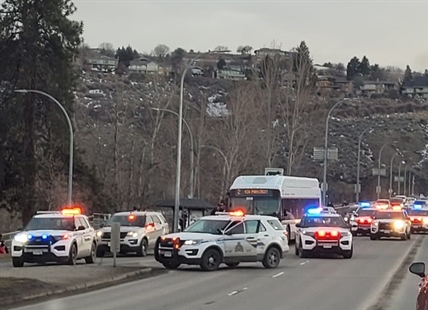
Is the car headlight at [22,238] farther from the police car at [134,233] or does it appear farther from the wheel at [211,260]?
the police car at [134,233]

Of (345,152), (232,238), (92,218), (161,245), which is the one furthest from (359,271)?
(345,152)

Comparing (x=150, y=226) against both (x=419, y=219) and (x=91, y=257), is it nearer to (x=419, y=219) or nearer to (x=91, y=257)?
(x=91, y=257)

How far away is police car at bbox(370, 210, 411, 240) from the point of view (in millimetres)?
48781

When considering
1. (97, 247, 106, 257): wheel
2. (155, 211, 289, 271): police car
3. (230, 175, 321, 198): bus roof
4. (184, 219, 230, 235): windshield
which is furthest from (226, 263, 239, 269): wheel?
(230, 175, 321, 198): bus roof

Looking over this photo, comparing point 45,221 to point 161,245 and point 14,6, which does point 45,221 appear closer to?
point 161,245

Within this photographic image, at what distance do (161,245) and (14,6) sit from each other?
38882mm

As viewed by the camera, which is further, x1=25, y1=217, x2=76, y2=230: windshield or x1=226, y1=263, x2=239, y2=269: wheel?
x1=25, y1=217, x2=76, y2=230: windshield

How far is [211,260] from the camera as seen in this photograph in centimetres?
2766

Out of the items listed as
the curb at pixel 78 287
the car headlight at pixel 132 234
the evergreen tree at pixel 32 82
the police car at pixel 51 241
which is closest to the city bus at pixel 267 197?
the car headlight at pixel 132 234

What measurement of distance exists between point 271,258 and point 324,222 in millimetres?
5568

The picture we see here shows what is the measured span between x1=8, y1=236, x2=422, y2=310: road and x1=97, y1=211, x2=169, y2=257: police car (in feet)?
9.47

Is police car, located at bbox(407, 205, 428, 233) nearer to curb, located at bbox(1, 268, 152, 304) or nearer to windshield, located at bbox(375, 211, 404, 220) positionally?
windshield, located at bbox(375, 211, 404, 220)

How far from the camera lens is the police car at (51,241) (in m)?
28.6

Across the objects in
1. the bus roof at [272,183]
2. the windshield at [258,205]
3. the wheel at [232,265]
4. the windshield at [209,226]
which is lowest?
the wheel at [232,265]
